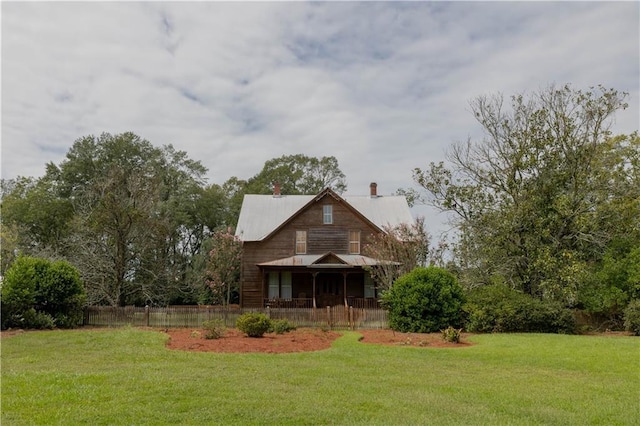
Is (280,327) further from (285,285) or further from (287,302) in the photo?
(285,285)

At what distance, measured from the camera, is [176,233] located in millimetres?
46594

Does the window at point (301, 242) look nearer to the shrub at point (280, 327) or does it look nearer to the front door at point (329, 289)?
the front door at point (329, 289)

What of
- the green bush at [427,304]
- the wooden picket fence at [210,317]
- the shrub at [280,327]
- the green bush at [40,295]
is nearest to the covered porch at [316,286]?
the wooden picket fence at [210,317]

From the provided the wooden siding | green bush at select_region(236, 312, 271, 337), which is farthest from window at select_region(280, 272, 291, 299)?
green bush at select_region(236, 312, 271, 337)

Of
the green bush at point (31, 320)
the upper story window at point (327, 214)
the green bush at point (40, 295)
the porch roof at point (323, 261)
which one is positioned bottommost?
the green bush at point (31, 320)

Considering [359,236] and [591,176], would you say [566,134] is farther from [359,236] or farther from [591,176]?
[359,236]

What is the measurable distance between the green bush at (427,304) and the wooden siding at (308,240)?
1112 centimetres

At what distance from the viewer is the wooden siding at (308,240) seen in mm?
33656

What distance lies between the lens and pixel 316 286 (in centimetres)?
3350

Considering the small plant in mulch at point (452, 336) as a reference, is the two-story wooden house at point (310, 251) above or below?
above

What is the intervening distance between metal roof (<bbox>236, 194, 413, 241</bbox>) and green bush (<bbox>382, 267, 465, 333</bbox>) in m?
11.5

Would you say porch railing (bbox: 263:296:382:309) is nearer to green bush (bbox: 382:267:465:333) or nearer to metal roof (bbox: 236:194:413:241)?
metal roof (bbox: 236:194:413:241)

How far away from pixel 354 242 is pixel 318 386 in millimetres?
24257

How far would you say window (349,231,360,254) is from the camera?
34.1 metres
